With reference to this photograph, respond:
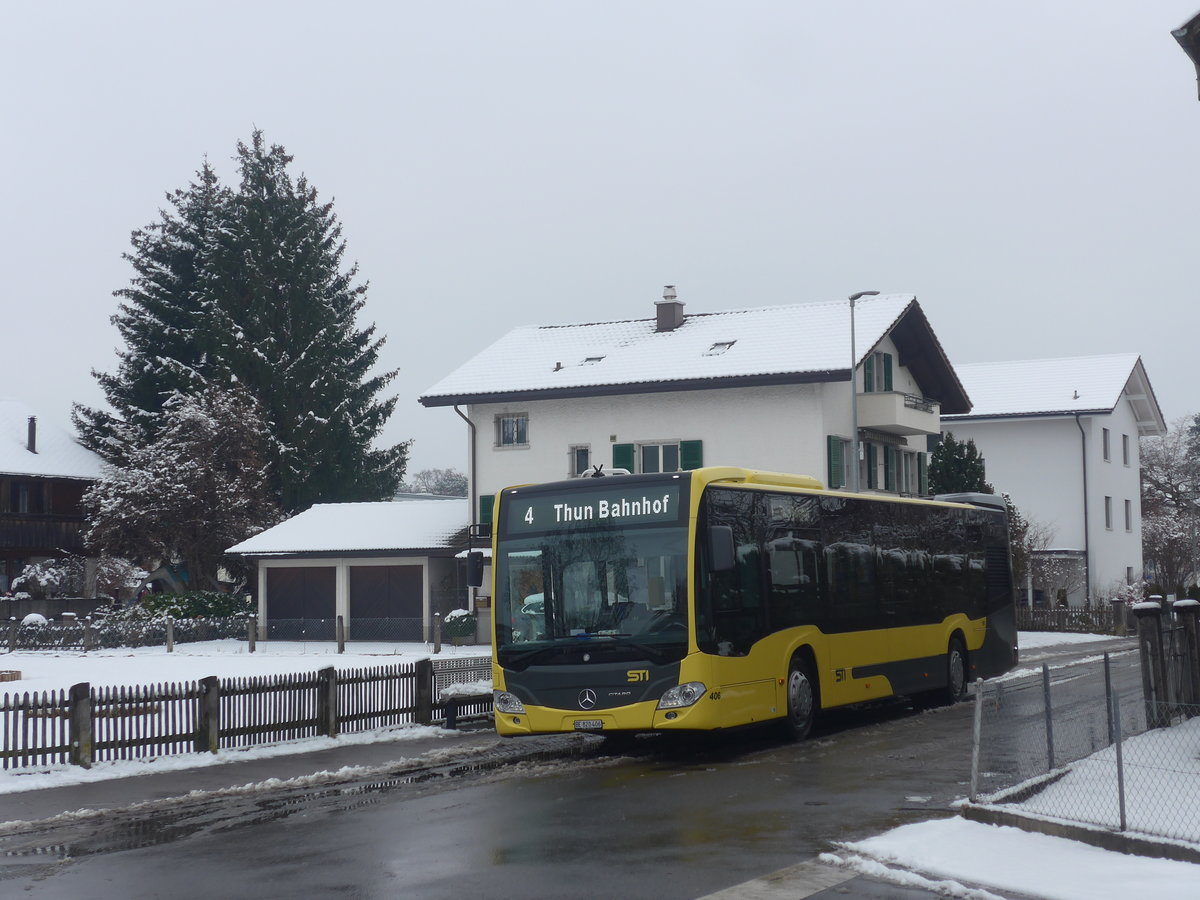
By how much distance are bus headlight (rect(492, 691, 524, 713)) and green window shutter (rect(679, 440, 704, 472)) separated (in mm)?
27951

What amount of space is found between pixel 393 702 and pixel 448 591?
28459 millimetres

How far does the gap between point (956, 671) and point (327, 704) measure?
32.8 feet

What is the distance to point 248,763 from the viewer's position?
53.8 feet

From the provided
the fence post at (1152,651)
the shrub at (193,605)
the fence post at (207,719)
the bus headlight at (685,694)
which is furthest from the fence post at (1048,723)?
the shrub at (193,605)

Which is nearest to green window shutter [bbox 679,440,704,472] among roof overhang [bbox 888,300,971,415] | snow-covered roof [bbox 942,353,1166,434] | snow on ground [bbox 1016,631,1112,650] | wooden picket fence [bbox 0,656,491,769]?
roof overhang [bbox 888,300,971,415]

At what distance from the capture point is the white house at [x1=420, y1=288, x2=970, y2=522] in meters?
43.3

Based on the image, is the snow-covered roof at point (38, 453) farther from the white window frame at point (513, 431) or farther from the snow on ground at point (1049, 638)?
the snow on ground at point (1049, 638)

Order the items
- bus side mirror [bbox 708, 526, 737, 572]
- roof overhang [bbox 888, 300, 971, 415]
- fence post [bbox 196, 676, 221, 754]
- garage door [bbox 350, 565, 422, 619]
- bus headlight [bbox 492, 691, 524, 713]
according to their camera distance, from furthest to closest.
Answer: garage door [bbox 350, 565, 422, 619], roof overhang [bbox 888, 300, 971, 415], fence post [bbox 196, 676, 221, 754], bus headlight [bbox 492, 691, 524, 713], bus side mirror [bbox 708, 526, 737, 572]

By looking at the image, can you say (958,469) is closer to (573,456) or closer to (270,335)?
(573,456)

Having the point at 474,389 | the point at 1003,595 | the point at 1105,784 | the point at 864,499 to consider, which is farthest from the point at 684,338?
the point at 1105,784

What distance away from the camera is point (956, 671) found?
22.7 m

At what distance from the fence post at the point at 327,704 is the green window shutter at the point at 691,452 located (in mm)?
26412

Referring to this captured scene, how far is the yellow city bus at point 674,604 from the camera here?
15.5 m

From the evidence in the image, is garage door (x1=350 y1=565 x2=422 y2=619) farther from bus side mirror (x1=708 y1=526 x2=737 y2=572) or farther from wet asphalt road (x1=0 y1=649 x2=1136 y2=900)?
bus side mirror (x1=708 y1=526 x2=737 y2=572)
